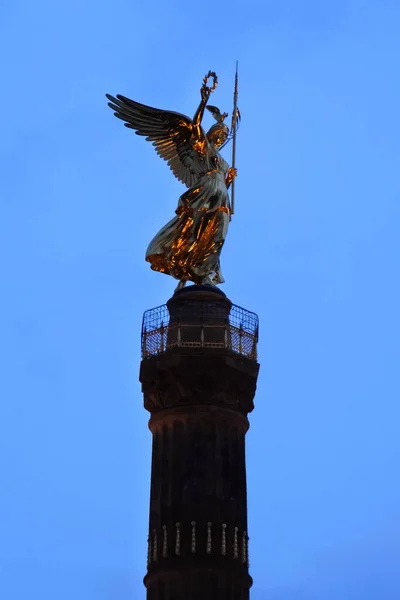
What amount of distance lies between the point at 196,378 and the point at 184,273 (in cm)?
517

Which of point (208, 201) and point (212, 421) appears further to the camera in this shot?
point (208, 201)

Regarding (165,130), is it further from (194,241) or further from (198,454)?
(198,454)

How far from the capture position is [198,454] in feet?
175

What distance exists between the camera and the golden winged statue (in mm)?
57844

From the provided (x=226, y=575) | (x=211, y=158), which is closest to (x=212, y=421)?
(x=226, y=575)

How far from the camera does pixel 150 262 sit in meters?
58.3

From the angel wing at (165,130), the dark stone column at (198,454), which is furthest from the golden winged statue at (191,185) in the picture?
the dark stone column at (198,454)

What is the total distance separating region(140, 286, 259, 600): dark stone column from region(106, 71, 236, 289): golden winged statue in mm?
1735

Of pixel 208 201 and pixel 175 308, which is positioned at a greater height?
pixel 208 201

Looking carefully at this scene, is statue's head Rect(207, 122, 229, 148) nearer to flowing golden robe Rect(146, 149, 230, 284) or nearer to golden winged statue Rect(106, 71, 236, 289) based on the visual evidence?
golden winged statue Rect(106, 71, 236, 289)

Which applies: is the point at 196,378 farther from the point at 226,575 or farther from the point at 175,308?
the point at 226,575

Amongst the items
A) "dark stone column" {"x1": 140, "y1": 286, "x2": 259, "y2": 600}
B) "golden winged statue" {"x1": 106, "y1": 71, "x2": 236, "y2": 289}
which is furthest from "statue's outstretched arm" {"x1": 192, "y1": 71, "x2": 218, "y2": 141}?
"dark stone column" {"x1": 140, "y1": 286, "x2": 259, "y2": 600}

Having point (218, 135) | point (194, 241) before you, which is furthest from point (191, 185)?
point (194, 241)

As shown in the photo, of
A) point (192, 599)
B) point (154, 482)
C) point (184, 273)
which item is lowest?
point (192, 599)
